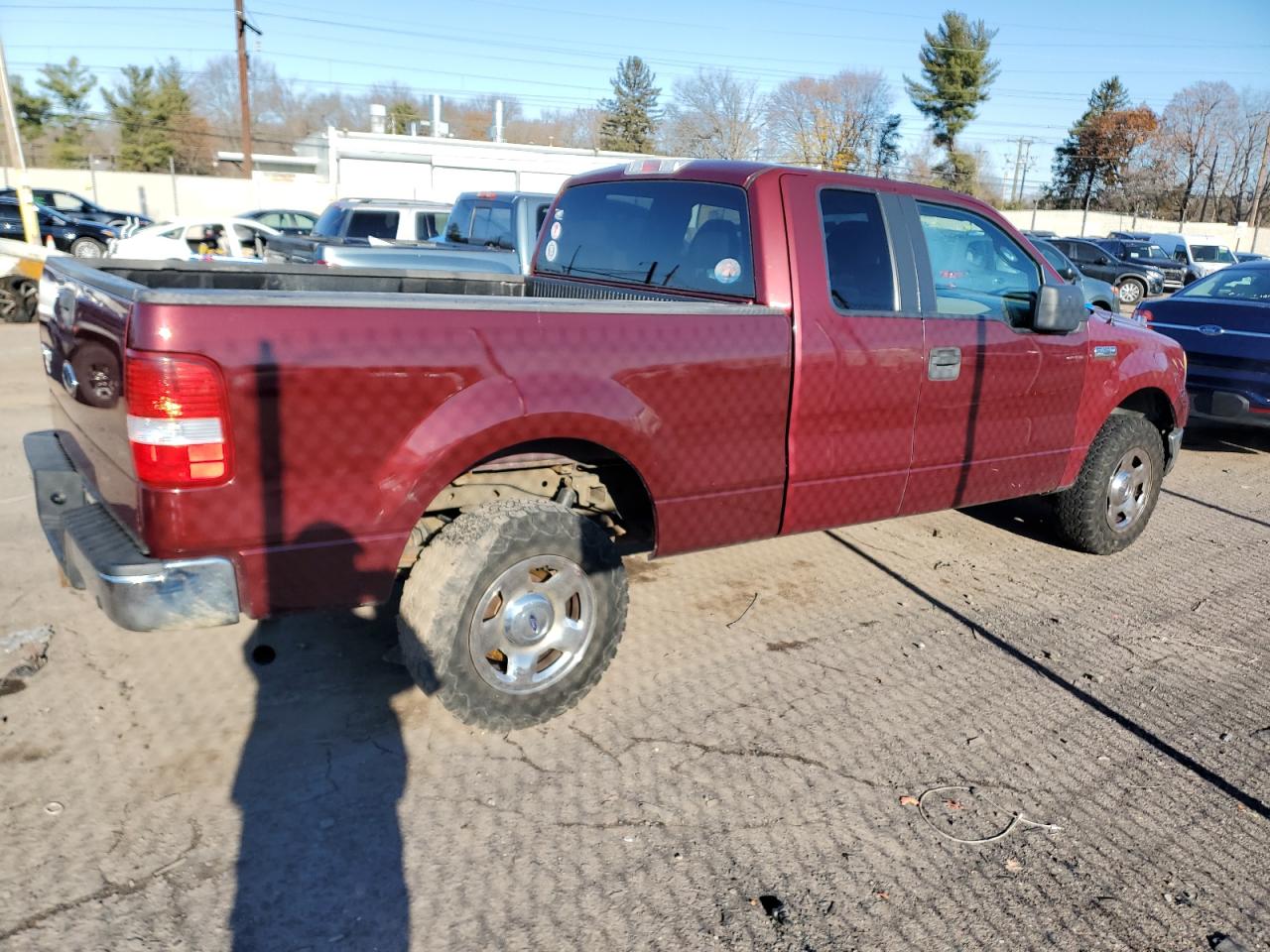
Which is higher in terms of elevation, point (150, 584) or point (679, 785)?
point (150, 584)

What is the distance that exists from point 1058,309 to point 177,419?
3.89m

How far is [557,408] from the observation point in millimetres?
3229

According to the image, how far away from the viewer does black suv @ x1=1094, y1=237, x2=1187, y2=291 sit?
2669 cm

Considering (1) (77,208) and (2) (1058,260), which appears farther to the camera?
(1) (77,208)

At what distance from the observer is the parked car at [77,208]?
25.0 metres

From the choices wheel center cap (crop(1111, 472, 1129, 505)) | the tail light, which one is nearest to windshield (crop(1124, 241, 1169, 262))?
wheel center cap (crop(1111, 472, 1129, 505))

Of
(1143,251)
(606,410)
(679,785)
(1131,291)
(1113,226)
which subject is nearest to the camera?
(679,785)

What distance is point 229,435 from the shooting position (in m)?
2.72

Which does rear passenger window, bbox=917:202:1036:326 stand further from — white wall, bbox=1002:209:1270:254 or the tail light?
white wall, bbox=1002:209:1270:254

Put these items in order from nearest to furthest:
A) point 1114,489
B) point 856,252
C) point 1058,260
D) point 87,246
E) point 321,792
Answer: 1. point 321,792
2. point 856,252
3. point 1114,489
4. point 1058,260
5. point 87,246

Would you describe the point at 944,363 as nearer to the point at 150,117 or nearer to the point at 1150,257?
the point at 1150,257

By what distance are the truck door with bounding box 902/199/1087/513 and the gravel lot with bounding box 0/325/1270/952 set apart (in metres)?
0.71

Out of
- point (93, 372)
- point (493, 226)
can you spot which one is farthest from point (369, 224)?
point (93, 372)

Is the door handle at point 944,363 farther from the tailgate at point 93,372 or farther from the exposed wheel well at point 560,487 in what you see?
the tailgate at point 93,372
